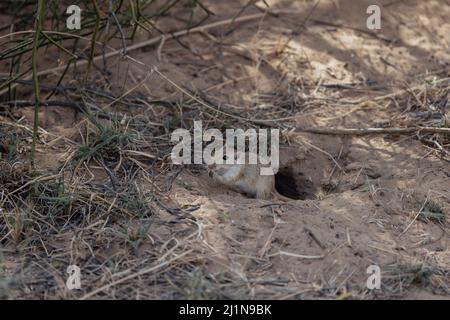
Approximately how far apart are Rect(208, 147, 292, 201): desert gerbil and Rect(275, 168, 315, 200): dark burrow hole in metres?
0.24

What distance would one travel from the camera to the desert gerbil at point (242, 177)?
139 inches

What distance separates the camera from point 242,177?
356cm

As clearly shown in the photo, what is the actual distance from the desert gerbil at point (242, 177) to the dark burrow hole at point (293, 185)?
237mm

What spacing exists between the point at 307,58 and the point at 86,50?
1271mm

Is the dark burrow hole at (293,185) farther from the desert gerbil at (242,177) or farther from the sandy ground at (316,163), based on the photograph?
the desert gerbil at (242,177)

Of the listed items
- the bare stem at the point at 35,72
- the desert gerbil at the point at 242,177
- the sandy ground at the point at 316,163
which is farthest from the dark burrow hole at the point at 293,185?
the bare stem at the point at 35,72

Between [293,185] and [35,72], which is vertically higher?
[35,72]

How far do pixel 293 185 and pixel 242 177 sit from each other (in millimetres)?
399

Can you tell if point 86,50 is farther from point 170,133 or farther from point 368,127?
point 368,127

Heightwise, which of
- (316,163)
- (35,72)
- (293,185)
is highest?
(35,72)

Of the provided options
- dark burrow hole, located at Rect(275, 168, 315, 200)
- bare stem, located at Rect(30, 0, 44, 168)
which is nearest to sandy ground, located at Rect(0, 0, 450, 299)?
dark burrow hole, located at Rect(275, 168, 315, 200)

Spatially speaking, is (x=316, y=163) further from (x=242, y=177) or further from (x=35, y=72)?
(x=35, y=72)

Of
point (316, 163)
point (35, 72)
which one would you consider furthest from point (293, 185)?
point (35, 72)
